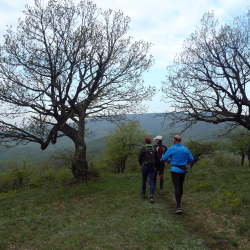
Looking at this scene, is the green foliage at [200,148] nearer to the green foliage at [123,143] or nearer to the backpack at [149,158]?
the green foliage at [123,143]

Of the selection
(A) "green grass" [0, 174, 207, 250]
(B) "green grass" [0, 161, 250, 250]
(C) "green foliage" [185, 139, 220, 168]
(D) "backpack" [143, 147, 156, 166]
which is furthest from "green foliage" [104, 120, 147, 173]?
(D) "backpack" [143, 147, 156, 166]

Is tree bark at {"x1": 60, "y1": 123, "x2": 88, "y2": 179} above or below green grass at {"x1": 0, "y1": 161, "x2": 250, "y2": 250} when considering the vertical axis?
above

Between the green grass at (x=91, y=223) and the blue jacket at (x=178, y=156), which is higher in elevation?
the blue jacket at (x=178, y=156)

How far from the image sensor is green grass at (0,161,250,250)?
16.1ft

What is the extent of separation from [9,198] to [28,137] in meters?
3.45

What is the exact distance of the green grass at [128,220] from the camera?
4.89m

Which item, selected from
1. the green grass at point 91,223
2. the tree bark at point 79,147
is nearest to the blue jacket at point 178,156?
the green grass at point 91,223

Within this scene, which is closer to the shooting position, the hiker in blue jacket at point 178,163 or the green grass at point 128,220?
the green grass at point 128,220

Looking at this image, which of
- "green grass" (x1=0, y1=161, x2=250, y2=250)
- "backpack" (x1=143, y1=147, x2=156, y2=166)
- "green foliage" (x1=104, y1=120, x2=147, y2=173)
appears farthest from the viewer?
"green foliage" (x1=104, y1=120, x2=147, y2=173)

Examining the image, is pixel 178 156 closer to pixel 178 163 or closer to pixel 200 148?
pixel 178 163

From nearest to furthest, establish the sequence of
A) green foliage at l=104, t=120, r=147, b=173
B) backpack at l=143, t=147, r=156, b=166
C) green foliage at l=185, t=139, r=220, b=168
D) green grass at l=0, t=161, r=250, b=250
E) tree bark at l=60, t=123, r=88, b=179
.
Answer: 1. green grass at l=0, t=161, r=250, b=250
2. backpack at l=143, t=147, r=156, b=166
3. tree bark at l=60, t=123, r=88, b=179
4. green foliage at l=104, t=120, r=147, b=173
5. green foliage at l=185, t=139, r=220, b=168

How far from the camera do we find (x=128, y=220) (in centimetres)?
648

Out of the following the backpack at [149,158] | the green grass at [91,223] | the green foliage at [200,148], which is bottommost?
the green grass at [91,223]

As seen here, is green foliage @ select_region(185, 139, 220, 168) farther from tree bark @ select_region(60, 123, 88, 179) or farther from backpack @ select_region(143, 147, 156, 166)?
backpack @ select_region(143, 147, 156, 166)
